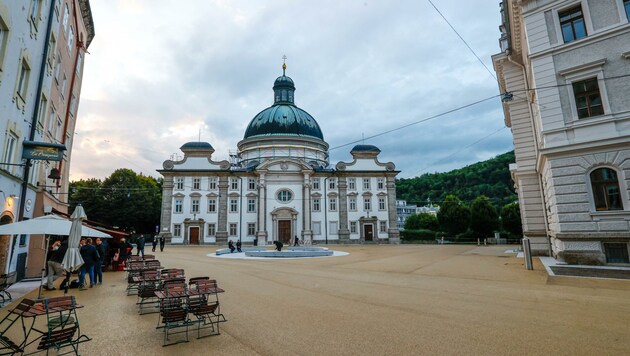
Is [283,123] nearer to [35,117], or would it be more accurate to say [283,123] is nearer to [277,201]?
[277,201]

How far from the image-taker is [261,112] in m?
58.3

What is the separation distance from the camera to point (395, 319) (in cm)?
702

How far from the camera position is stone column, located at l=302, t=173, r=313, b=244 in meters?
45.7

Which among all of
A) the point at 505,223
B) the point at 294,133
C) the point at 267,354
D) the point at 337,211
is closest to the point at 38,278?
the point at 267,354

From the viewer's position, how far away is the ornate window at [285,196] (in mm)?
47594

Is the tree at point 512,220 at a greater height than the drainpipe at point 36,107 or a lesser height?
Answer: lesser

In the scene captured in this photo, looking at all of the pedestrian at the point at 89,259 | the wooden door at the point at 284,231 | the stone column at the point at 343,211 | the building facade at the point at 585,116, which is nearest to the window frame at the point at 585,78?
the building facade at the point at 585,116

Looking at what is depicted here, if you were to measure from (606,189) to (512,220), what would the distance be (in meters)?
37.9

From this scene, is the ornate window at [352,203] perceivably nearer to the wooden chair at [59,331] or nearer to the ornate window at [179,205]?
the ornate window at [179,205]

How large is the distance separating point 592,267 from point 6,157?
2213 centimetres

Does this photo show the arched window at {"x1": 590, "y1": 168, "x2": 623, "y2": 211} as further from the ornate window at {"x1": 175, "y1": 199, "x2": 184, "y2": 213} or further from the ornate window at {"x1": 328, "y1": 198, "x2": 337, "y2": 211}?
the ornate window at {"x1": 175, "y1": 199, "x2": 184, "y2": 213}

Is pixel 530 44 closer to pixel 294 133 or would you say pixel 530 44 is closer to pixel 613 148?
pixel 613 148

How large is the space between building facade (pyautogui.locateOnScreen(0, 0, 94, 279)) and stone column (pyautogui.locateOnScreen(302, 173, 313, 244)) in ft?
99.5

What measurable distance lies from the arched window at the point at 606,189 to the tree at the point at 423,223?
43.8 meters
